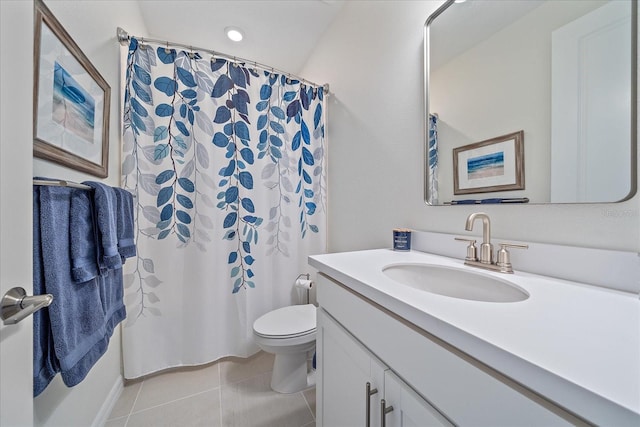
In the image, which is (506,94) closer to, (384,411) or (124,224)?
(384,411)

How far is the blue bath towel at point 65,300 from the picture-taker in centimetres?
69

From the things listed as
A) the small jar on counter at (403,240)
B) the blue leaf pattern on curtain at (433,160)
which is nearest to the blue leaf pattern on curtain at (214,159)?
the small jar on counter at (403,240)

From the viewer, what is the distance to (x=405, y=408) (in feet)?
1.67

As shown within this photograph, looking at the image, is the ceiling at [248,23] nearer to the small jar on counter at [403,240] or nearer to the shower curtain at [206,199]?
the shower curtain at [206,199]

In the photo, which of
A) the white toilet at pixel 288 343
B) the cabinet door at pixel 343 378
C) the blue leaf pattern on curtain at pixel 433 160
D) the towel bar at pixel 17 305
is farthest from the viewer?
the white toilet at pixel 288 343

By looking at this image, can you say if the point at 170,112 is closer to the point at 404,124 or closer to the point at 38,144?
the point at 38,144

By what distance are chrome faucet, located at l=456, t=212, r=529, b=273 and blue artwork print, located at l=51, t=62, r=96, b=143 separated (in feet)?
4.65

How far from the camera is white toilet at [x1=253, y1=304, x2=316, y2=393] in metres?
1.27

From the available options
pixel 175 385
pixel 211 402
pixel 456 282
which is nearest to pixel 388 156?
pixel 456 282

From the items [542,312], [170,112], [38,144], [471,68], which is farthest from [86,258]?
[471,68]

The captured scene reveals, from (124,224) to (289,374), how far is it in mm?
1172

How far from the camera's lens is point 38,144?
713mm

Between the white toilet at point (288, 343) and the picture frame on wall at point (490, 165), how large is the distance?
1.06 meters

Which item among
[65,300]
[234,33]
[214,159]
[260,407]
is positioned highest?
[234,33]
